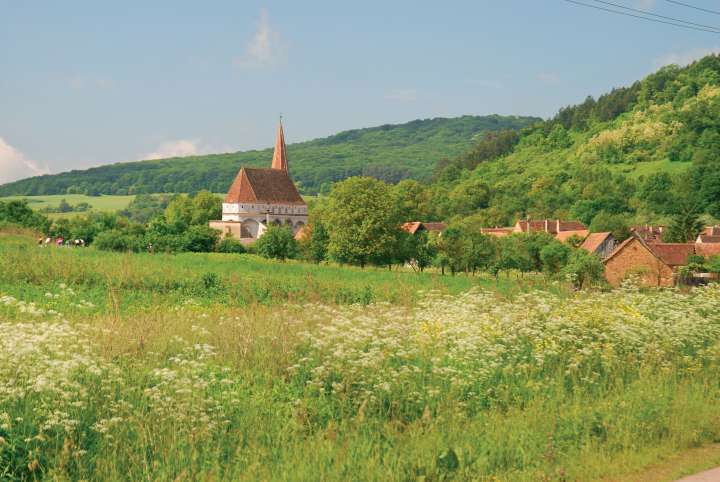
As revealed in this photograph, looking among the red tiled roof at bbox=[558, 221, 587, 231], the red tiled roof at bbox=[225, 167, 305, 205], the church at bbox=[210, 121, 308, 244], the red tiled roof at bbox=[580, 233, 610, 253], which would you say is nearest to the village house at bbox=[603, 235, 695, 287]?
the red tiled roof at bbox=[580, 233, 610, 253]

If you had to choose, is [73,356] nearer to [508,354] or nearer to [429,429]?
[429,429]

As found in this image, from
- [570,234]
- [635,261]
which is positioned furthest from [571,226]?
[635,261]

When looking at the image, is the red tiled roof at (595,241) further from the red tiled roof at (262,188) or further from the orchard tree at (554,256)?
the red tiled roof at (262,188)

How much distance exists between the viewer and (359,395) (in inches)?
326

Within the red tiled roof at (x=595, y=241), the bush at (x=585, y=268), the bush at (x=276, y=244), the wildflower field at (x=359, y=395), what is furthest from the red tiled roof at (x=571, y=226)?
the wildflower field at (x=359, y=395)

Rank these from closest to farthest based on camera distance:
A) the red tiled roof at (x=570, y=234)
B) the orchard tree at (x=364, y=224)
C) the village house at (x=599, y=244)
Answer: the orchard tree at (x=364, y=224) → the village house at (x=599, y=244) → the red tiled roof at (x=570, y=234)

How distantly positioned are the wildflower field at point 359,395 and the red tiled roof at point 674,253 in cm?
4417

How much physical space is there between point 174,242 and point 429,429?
59.6 m

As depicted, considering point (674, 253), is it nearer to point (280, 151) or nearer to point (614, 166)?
point (280, 151)

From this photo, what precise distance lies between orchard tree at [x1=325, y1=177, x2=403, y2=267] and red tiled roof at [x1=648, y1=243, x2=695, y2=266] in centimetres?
2040

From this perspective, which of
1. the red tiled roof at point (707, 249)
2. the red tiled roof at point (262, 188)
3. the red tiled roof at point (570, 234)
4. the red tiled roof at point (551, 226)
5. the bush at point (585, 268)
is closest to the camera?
the bush at point (585, 268)

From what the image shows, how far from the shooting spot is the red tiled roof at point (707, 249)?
2368 inches

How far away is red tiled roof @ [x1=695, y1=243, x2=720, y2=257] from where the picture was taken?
60138mm

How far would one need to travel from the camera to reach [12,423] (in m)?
6.51
